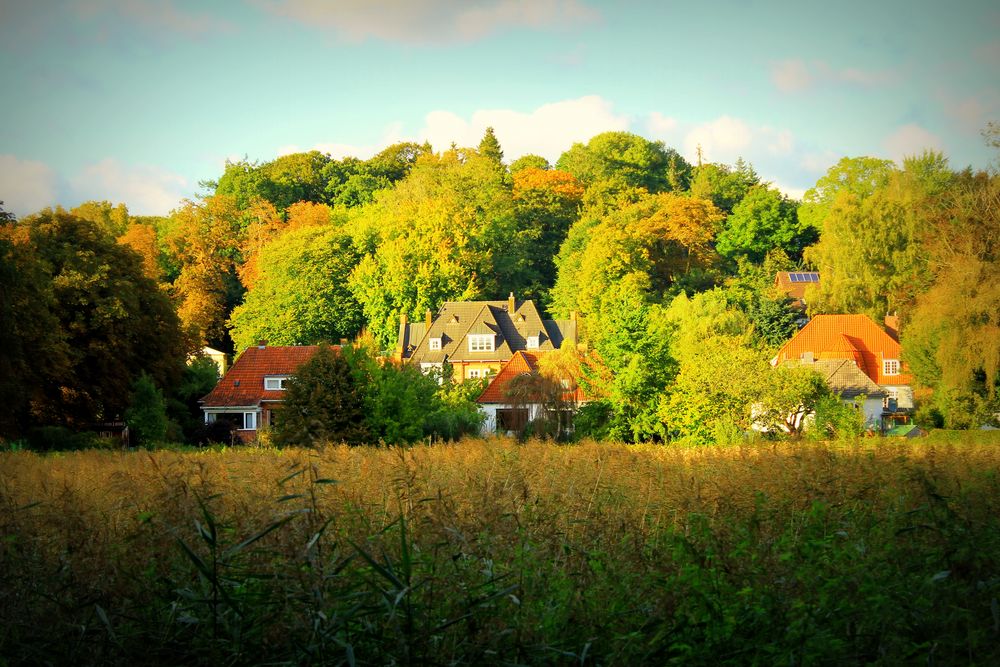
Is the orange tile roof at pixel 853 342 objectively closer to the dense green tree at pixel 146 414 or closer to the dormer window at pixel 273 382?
the dormer window at pixel 273 382

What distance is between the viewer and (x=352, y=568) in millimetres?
6293

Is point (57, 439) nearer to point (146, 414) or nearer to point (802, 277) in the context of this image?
point (146, 414)

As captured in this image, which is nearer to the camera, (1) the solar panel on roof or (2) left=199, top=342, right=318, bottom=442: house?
(2) left=199, top=342, right=318, bottom=442: house

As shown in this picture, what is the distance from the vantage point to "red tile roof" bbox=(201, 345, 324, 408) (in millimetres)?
58250

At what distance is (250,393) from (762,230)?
173 ft

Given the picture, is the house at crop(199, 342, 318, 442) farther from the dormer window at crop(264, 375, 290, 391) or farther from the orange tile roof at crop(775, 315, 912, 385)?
the orange tile roof at crop(775, 315, 912, 385)

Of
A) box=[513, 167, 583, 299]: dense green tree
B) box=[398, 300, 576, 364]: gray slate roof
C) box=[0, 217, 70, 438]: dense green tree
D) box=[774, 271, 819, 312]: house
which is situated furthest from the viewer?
box=[513, 167, 583, 299]: dense green tree

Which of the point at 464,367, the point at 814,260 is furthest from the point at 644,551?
the point at 464,367

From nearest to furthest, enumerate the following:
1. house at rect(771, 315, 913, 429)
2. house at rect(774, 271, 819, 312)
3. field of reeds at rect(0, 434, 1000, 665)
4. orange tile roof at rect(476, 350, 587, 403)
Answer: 1. field of reeds at rect(0, 434, 1000, 665)
2. orange tile roof at rect(476, 350, 587, 403)
3. house at rect(771, 315, 913, 429)
4. house at rect(774, 271, 819, 312)

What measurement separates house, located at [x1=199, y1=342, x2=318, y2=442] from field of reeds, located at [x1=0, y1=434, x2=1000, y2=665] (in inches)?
1969

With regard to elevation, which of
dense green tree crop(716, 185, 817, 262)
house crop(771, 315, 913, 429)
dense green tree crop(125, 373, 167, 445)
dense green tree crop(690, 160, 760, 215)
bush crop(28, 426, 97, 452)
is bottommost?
bush crop(28, 426, 97, 452)

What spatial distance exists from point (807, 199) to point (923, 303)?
51885 millimetres

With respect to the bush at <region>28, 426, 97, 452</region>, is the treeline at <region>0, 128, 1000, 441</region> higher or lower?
higher

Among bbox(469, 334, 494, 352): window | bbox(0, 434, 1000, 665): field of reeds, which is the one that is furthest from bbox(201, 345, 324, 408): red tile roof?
bbox(0, 434, 1000, 665): field of reeds
